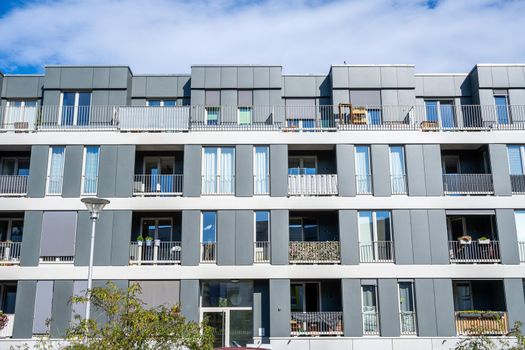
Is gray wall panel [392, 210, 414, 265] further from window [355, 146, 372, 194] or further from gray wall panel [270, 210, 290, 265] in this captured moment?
gray wall panel [270, 210, 290, 265]

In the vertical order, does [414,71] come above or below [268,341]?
above

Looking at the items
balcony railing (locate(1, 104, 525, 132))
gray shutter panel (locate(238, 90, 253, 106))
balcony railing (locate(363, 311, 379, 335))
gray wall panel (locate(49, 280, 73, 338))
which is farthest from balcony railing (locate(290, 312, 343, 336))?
gray shutter panel (locate(238, 90, 253, 106))

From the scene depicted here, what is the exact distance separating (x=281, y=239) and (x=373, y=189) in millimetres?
4399

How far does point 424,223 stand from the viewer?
22.1 meters

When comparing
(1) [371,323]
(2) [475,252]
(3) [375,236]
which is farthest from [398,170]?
(1) [371,323]

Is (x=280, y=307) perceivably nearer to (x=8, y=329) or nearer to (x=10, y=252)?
(x=8, y=329)

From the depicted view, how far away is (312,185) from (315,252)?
281 centimetres

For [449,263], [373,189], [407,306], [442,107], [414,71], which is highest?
[414,71]

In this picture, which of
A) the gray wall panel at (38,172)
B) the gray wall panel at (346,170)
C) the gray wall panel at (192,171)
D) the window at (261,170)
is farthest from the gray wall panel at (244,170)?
the gray wall panel at (38,172)

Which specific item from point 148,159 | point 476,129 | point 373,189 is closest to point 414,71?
point 476,129

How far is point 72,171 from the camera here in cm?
2259

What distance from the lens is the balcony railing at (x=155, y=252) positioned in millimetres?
21953

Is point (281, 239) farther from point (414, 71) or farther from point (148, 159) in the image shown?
point (414, 71)

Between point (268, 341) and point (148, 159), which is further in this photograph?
point (148, 159)
